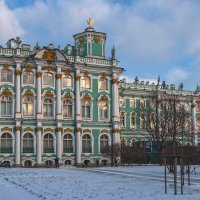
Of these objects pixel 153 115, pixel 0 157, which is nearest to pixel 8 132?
pixel 0 157

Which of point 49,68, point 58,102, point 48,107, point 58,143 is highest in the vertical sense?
point 49,68

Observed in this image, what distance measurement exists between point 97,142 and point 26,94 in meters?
12.3

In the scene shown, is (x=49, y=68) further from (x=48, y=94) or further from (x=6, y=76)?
(x=6, y=76)

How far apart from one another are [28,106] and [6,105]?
294 centimetres

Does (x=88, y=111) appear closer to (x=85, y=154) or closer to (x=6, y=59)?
(x=85, y=154)

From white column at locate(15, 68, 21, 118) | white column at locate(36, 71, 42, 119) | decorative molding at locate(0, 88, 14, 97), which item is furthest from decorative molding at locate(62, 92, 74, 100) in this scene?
decorative molding at locate(0, 88, 14, 97)

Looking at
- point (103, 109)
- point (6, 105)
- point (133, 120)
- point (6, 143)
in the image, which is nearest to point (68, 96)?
point (103, 109)

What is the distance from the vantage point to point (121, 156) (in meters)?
60.4

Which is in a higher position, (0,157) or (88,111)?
(88,111)

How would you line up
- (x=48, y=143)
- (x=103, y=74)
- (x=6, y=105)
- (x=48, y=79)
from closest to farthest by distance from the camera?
(x=6, y=105)
(x=48, y=143)
(x=48, y=79)
(x=103, y=74)

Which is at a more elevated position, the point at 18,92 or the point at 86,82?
the point at 86,82

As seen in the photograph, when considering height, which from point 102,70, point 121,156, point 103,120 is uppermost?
point 102,70

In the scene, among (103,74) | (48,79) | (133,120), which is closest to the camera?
(48,79)

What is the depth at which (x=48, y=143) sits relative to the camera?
5803 cm
